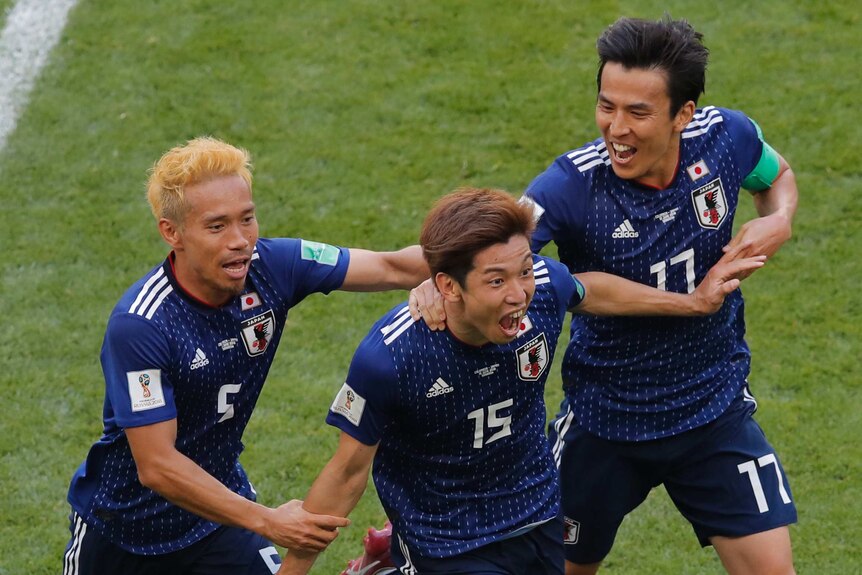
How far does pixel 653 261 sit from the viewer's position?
528 centimetres

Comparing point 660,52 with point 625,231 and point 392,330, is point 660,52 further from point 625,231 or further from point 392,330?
point 392,330

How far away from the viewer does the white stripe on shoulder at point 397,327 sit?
471 cm

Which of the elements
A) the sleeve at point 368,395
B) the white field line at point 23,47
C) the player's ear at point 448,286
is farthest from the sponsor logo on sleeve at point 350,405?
the white field line at point 23,47

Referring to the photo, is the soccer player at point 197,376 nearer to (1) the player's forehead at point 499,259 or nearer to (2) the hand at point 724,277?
(1) the player's forehead at point 499,259

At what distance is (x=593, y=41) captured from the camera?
10359 millimetres

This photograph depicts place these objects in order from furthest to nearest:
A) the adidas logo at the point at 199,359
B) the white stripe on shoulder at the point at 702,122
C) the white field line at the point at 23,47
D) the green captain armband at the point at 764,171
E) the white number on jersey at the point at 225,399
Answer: the white field line at the point at 23,47, the green captain armband at the point at 764,171, the white stripe on shoulder at the point at 702,122, the white number on jersey at the point at 225,399, the adidas logo at the point at 199,359

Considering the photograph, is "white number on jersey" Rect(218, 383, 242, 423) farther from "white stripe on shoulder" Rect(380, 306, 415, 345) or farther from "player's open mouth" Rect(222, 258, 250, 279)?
"white stripe on shoulder" Rect(380, 306, 415, 345)

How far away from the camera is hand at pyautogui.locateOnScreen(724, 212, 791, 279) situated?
17.4ft

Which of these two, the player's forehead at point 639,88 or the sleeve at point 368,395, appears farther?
the player's forehead at point 639,88

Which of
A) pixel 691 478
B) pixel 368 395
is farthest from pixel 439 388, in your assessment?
pixel 691 478

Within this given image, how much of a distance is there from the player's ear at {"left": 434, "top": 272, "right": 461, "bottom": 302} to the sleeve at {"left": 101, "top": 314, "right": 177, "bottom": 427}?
935 mm

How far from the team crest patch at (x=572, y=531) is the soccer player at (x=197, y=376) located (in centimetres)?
117

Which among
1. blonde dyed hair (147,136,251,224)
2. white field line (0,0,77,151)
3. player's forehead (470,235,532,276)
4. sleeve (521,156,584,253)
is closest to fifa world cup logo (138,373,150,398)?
blonde dyed hair (147,136,251,224)

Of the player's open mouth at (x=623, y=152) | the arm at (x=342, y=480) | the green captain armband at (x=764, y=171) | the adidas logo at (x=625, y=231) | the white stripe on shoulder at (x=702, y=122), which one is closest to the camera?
the arm at (x=342, y=480)
